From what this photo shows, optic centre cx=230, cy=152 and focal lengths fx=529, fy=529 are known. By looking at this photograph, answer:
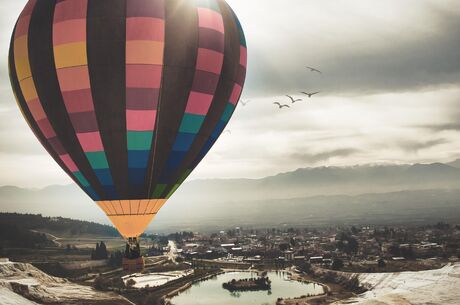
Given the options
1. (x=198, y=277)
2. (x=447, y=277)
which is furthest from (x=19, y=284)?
(x=447, y=277)

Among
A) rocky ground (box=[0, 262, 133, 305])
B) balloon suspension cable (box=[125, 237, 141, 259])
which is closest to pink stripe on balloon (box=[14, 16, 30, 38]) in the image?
balloon suspension cable (box=[125, 237, 141, 259])

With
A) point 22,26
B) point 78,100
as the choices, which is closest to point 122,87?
point 78,100

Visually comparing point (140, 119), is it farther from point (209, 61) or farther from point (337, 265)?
point (337, 265)

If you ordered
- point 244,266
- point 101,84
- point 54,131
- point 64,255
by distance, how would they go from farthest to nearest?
1. point 64,255
2. point 244,266
3. point 54,131
4. point 101,84

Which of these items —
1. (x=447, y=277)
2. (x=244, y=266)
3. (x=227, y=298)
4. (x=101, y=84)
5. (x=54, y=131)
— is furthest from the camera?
(x=244, y=266)

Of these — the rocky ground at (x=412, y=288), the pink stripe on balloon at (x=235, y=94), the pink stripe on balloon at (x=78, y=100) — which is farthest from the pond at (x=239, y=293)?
the pink stripe on balloon at (x=78, y=100)

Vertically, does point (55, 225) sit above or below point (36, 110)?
below

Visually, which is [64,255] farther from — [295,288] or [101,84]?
[101,84]
